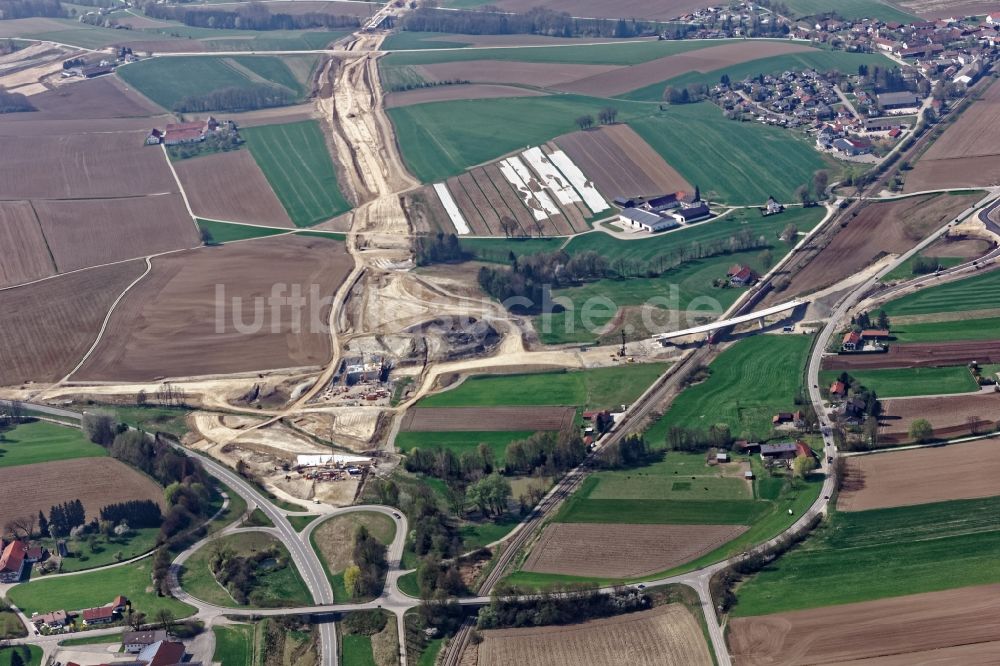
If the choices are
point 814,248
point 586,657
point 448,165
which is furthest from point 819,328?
point 448,165

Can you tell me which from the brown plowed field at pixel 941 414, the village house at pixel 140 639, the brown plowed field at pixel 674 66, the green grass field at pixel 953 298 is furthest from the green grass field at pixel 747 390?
the brown plowed field at pixel 674 66

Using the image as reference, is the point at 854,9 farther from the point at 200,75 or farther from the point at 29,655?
the point at 29,655

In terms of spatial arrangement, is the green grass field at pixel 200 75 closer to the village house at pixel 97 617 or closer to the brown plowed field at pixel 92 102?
the brown plowed field at pixel 92 102

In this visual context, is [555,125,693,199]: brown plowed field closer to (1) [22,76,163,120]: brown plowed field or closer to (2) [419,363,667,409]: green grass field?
(2) [419,363,667,409]: green grass field

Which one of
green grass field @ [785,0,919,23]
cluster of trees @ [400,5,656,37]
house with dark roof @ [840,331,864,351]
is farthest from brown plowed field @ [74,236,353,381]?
green grass field @ [785,0,919,23]

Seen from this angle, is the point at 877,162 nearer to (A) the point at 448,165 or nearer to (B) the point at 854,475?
(A) the point at 448,165

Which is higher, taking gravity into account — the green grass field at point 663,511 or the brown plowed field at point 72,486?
the green grass field at point 663,511
